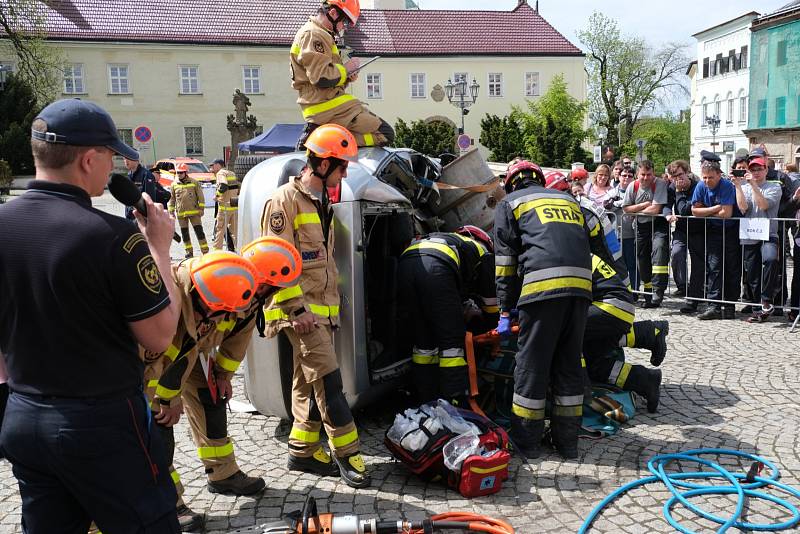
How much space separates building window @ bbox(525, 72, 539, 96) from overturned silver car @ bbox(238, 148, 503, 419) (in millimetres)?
45369

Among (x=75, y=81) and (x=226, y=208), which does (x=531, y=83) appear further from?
(x=226, y=208)

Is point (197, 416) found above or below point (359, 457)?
above

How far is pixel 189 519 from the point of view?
155 inches

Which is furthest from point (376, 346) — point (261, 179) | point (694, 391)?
point (694, 391)

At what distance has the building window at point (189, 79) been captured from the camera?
44.3m

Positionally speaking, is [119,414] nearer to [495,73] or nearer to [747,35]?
[495,73]

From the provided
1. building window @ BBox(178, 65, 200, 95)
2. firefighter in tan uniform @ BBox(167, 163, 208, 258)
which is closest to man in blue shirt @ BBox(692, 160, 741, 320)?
firefighter in tan uniform @ BBox(167, 163, 208, 258)

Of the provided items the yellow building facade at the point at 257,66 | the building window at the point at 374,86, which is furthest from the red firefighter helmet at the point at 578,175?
the building window at the point at 374,86

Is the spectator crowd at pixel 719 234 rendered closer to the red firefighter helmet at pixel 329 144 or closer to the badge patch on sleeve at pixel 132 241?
the red firefighter helmet at pixel 329 144

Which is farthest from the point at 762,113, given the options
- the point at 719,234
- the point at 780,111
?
the point at 719,234

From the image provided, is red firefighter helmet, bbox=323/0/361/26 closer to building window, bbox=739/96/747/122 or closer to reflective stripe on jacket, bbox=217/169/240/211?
reflective stripe on jacket, bbox=217/169/240/211

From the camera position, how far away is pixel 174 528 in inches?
96.7

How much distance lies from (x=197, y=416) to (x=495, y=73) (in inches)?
1861

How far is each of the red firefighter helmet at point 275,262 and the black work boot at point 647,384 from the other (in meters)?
3.03
